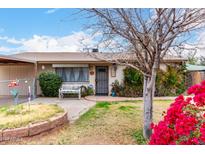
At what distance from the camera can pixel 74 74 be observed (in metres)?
13.1

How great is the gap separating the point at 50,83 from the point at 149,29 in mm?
8288

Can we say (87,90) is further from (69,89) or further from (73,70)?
(73,70)

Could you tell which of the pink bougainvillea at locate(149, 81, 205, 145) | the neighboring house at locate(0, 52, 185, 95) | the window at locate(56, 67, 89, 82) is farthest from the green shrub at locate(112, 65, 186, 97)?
the pink bougainvillea at locate(149, 81, 205, 145)

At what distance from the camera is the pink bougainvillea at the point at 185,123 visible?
304 centimetres

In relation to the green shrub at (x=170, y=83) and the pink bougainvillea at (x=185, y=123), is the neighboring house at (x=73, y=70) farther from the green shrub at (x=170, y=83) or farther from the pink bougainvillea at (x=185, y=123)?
the pink bougainvillea at (x=185, y=123)

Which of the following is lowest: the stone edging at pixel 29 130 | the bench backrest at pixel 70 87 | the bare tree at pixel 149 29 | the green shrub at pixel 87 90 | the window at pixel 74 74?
the stone edging at pixel 29 130

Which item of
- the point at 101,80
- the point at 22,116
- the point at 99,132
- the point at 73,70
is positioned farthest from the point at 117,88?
the point at 22,116

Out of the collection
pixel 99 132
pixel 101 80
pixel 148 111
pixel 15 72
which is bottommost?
pixel 99 132

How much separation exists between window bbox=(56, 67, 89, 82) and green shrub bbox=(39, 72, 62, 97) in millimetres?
654

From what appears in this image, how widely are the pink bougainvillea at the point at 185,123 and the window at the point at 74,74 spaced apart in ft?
32.2

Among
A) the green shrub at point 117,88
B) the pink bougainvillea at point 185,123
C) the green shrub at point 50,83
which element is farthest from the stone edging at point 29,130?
the green shrub at point 117,88

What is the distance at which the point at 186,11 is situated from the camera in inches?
163

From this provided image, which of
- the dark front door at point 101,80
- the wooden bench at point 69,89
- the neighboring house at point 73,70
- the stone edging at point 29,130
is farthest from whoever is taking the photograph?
the dark front door at point 101,80
